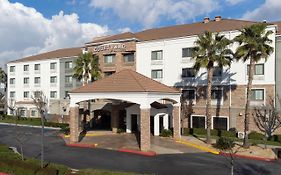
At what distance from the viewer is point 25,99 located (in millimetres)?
74562

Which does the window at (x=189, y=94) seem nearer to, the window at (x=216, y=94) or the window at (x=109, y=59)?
the window at (x=216, y=94)

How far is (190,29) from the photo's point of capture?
52188 millimetres

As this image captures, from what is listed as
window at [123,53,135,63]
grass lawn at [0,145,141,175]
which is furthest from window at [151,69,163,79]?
grass lawn at [0,145,141,175]

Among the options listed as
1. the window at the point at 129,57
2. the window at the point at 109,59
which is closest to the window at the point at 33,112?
the window at the point at 109,59

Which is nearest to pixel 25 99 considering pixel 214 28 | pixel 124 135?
pixel 124 135

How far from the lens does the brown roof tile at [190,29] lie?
46.7 m

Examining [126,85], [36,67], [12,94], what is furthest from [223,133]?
[12,94]

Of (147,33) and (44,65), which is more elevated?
(147,33)

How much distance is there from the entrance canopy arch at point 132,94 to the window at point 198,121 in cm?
908

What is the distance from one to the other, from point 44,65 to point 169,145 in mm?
44622

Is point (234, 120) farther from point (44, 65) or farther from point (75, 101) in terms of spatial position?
point (44, 65)

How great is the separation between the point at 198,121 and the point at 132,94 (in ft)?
57.6

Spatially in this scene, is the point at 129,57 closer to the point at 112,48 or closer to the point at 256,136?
the point at 112,48

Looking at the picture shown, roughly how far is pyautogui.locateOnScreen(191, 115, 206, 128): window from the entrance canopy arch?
9.08 meters
